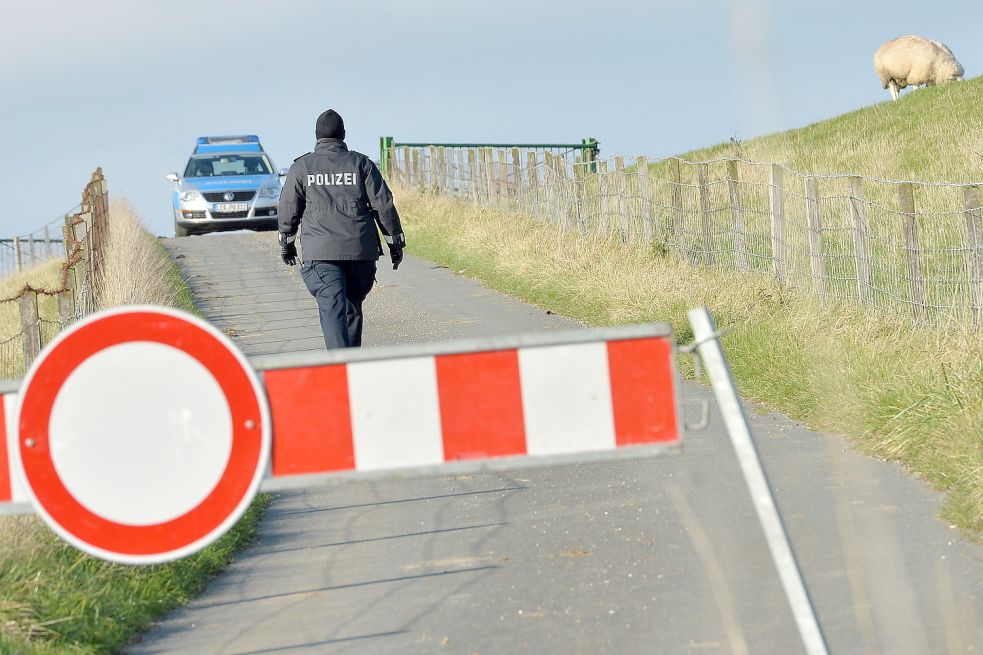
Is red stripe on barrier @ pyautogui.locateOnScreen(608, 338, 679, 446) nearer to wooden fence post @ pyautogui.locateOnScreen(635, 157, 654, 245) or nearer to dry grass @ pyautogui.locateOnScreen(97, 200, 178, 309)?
dry grass @ pyautogui.locateOnScreen(97, 200, 178, 309)

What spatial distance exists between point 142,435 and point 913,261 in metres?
8.87

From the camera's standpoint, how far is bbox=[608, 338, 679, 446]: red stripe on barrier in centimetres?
371

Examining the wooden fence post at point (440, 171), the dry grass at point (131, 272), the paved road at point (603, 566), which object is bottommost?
the paved road at point (603, 566)

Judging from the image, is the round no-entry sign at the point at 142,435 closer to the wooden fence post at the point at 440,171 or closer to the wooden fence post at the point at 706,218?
the wooden fence post at the point at 706,218

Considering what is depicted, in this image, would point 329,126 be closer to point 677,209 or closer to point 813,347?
point 813,347

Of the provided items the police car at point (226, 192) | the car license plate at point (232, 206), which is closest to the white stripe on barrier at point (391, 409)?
the police car at point (226, 192)

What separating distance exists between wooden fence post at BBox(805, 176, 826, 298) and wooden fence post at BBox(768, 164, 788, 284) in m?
0.62

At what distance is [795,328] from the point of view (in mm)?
11195

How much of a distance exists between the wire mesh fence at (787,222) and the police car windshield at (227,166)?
4.26 meters

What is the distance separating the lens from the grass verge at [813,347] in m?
7.57

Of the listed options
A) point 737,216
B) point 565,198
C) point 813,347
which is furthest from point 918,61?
point 813,347

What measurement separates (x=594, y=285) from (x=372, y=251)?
6650 millimetres

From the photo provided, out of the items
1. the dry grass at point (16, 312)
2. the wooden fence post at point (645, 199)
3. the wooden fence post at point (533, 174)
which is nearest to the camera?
the dry grass at point (16, 312)

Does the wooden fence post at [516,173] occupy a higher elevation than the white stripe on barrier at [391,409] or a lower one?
higher
